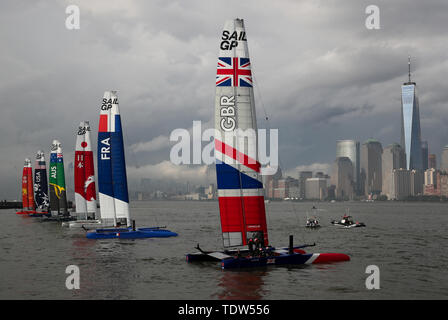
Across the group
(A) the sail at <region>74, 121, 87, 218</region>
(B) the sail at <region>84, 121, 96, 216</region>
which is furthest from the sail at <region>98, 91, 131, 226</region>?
(A) the sail at <region>74, 121, 87, 218</region>

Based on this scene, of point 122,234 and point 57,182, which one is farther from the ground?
point 57,182

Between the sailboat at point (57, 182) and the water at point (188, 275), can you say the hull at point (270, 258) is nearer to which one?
the water at point (188, 275)

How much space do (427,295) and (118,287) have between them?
16339 mm

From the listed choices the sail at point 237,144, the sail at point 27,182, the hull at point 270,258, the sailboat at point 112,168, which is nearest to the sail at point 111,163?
the sailboat at point 112,168

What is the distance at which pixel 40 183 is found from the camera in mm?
93188

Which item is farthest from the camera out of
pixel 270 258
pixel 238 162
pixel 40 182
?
pixel 40 182

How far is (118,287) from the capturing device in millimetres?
25484

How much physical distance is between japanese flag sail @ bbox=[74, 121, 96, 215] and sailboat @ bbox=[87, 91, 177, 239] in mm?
15351

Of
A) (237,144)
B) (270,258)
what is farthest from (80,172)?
(270,258)

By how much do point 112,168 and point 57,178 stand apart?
113 feet

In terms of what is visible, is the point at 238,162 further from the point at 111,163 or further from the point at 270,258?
the point at 111,163

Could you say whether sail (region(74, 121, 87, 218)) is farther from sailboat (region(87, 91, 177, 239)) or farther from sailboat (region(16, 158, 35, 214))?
sailboat (region(16, 158, 35, 214))
